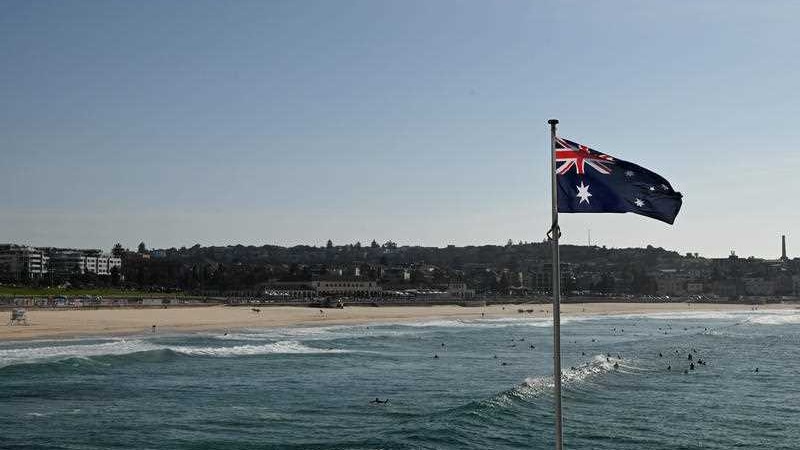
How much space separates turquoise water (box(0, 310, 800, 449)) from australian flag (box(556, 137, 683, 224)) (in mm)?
14591

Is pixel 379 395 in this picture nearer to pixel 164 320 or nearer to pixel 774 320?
pixel 164 320

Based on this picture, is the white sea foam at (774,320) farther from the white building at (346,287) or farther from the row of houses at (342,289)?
the white building at (346,287)

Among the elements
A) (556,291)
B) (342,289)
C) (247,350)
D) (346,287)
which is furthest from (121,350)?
(346,287)

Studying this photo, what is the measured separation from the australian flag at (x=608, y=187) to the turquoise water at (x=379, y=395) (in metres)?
14.6

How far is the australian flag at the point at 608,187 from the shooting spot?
1081cm

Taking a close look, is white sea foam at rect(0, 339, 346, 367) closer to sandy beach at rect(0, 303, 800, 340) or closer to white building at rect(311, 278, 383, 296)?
sandy beach at rect(0, 303, 800, 340)

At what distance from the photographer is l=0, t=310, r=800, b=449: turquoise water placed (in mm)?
25391

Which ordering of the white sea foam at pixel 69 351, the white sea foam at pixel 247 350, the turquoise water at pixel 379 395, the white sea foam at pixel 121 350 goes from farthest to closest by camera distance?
the white sea foam at pixel 247 350
the white sea foam at pixel 121 350
the white sea foam at pixel 69 351
the turquoise water at pixel 379 395

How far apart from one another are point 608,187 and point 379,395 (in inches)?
948

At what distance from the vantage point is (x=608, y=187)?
35.9 feet

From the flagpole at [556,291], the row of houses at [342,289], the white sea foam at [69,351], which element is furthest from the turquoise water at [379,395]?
the row of houses at [342,289]

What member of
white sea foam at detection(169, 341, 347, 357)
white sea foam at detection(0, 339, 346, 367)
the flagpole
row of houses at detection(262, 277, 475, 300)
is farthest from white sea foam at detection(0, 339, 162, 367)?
row of houses at detection(262, 277, 475, 300)

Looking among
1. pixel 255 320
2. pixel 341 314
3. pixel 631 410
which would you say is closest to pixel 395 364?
pixel 631 410

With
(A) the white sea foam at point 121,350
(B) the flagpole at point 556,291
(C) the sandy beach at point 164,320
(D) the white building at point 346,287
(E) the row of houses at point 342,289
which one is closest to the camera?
(B) the flagpole at point 556,291
